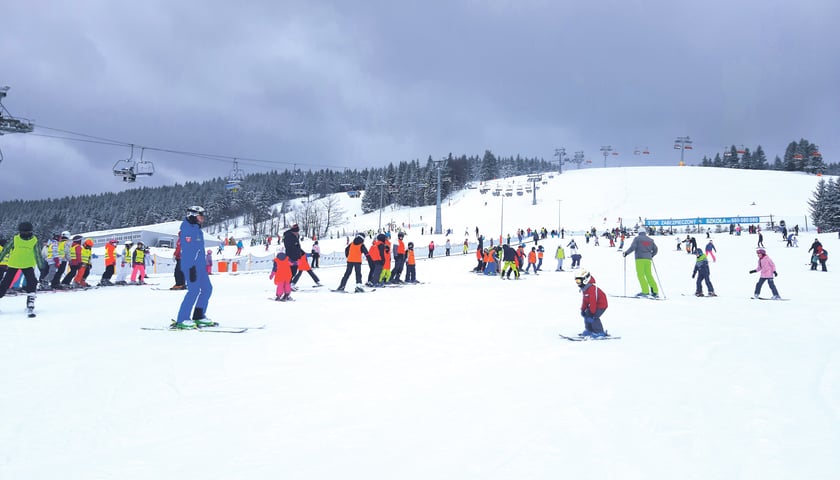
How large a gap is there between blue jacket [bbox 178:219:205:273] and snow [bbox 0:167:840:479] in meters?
1.00

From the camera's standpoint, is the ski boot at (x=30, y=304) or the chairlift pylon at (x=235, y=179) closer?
the ski boot at (x=30, y=304)

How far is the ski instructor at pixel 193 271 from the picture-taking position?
23.1 ft

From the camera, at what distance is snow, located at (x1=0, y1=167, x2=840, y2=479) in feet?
9.87

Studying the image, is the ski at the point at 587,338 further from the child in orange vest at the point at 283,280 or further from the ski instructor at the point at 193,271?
the child in orange vest at the point at 283,280

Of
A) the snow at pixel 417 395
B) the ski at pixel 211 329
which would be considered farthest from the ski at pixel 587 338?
the ski at pixel 211 329

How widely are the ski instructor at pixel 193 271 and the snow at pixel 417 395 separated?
416 mm

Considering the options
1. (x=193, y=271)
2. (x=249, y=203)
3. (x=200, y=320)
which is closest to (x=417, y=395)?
(x=193, y=271)

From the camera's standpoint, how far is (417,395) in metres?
4.28

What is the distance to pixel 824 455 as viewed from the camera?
3131 millimetres

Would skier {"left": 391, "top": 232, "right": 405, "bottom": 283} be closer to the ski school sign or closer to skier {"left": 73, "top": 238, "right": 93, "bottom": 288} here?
skier {"left": 73, "top": 238, "right": 93, "bottom": 288}

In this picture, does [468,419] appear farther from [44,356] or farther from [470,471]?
[44,356]

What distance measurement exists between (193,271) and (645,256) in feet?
33.4

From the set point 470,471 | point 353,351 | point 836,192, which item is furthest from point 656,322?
point 836,192

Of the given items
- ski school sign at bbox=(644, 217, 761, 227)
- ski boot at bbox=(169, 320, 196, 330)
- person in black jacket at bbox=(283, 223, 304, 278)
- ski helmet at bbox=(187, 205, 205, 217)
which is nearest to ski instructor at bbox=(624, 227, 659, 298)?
person in black jacket at bbox=(283, 223, 304, 278)
